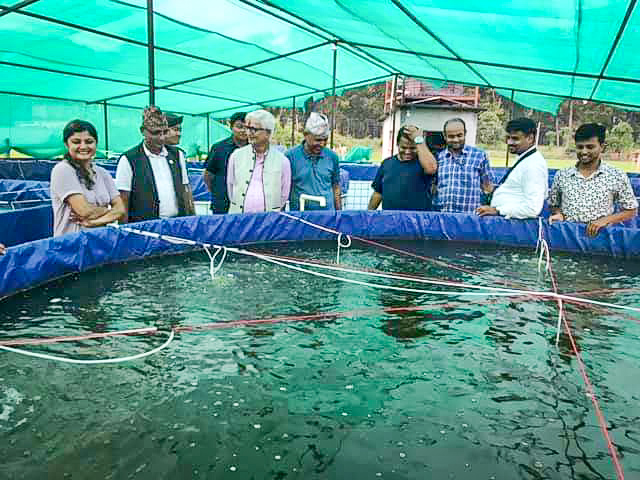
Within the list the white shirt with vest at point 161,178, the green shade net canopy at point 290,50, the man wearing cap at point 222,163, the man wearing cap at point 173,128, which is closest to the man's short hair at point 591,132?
the green shade net canopy at point 290,50

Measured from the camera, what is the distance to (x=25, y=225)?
4250 millimetres

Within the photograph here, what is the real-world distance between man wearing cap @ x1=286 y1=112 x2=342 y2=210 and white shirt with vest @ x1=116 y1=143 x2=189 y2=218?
0.89 m

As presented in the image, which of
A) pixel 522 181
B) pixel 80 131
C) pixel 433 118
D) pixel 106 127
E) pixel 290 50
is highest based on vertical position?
pixel 433 118

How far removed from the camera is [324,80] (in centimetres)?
1135

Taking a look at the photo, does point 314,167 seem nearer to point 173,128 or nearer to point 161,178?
point 161,178

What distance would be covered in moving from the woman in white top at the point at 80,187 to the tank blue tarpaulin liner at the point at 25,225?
3.71ft

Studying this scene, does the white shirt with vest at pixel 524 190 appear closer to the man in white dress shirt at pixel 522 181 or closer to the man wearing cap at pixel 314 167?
the man in white dress shirt at pixel 522 181

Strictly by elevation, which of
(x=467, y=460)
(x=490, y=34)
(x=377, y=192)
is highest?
(x=490, y=34)

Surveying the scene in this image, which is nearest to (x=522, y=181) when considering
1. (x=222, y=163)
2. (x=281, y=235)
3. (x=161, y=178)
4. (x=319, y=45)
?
(x=281, y=235)

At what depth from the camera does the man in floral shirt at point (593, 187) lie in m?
3.77

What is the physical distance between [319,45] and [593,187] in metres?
5.56

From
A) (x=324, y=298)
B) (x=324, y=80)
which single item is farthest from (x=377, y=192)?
(x=324, y=80)

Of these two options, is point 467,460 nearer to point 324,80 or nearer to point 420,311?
point 420,311

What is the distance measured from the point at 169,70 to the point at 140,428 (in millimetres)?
8566
